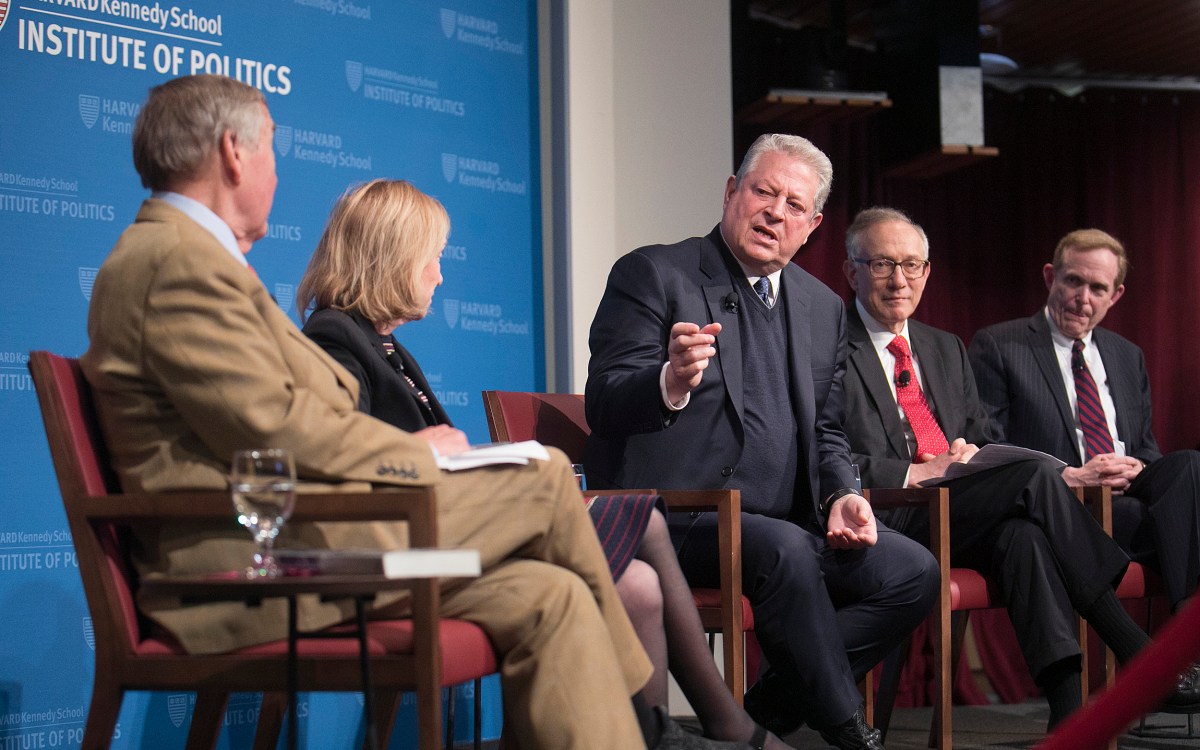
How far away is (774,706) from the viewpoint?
296 centimetres

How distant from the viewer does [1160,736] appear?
400 cm

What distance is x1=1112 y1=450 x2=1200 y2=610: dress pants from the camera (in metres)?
3.51

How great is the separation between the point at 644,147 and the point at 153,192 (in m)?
2.53

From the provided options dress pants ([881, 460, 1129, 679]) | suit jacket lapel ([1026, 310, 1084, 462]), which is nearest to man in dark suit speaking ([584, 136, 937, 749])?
dress pants ([881, 460, 1129, 679])

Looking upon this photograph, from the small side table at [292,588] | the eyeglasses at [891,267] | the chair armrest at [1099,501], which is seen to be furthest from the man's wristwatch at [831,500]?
the small side table at [292,588]

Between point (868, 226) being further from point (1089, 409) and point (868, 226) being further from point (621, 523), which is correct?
point (621, 523)

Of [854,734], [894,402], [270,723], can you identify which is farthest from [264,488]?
[894,402]

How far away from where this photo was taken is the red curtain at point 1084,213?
608cm

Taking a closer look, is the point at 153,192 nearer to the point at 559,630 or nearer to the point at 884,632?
the point at 559,630

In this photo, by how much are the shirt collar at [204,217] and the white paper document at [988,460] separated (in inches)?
82.7

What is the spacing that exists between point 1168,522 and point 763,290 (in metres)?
1.47

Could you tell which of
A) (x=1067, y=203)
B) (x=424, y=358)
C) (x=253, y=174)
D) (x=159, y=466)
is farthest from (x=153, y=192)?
(x=1067, y=203)

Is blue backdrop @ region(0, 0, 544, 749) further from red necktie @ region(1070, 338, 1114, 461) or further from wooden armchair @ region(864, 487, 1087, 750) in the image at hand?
red necktie @ region(1070, 338, 1114, 461)

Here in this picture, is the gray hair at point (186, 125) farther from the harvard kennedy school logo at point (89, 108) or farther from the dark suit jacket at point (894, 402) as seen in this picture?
the dark suit jacket at point (894, 402)
